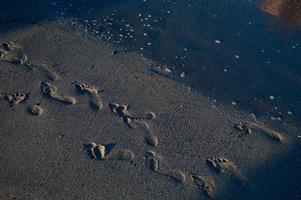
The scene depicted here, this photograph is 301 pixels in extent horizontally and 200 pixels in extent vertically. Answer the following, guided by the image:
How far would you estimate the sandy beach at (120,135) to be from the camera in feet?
10.6

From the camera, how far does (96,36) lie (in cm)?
454

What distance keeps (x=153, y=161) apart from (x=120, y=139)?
13.9 inches

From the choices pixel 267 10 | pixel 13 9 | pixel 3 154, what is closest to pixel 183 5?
pixel 267 10

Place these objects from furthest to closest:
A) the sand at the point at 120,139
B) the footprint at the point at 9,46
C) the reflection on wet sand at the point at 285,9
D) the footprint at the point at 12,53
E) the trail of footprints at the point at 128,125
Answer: the reflection on wet sand at the point at 285,9 → the footprint at the point at 9,46 → the footprint at the point at 12,53 → the trail of footprints at the point at 128,125 → the sand at the point at 120,139

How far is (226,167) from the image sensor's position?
3.45m

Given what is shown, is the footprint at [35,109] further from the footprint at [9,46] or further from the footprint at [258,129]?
the footprint at [258,129]

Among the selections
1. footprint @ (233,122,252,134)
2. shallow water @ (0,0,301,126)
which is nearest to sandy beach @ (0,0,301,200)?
footprint @ (233,122,252,134)

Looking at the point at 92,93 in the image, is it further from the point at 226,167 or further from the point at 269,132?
the point at 269,132

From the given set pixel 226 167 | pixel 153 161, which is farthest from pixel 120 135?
pixel 226 167

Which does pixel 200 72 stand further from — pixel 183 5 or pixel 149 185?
pixel 149 185

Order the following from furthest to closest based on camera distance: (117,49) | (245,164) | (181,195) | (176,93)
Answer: (117,49), (176,93), (245,164), (181,195)

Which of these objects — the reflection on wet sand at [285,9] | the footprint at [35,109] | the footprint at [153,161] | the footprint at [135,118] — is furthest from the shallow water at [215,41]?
the footprint at [35,109]

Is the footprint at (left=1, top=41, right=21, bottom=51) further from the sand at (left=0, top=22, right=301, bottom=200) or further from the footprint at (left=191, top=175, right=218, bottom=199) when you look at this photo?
the footprint at (left=191, top=175, right=218, bottom=199)

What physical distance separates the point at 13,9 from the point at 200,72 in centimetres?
218
